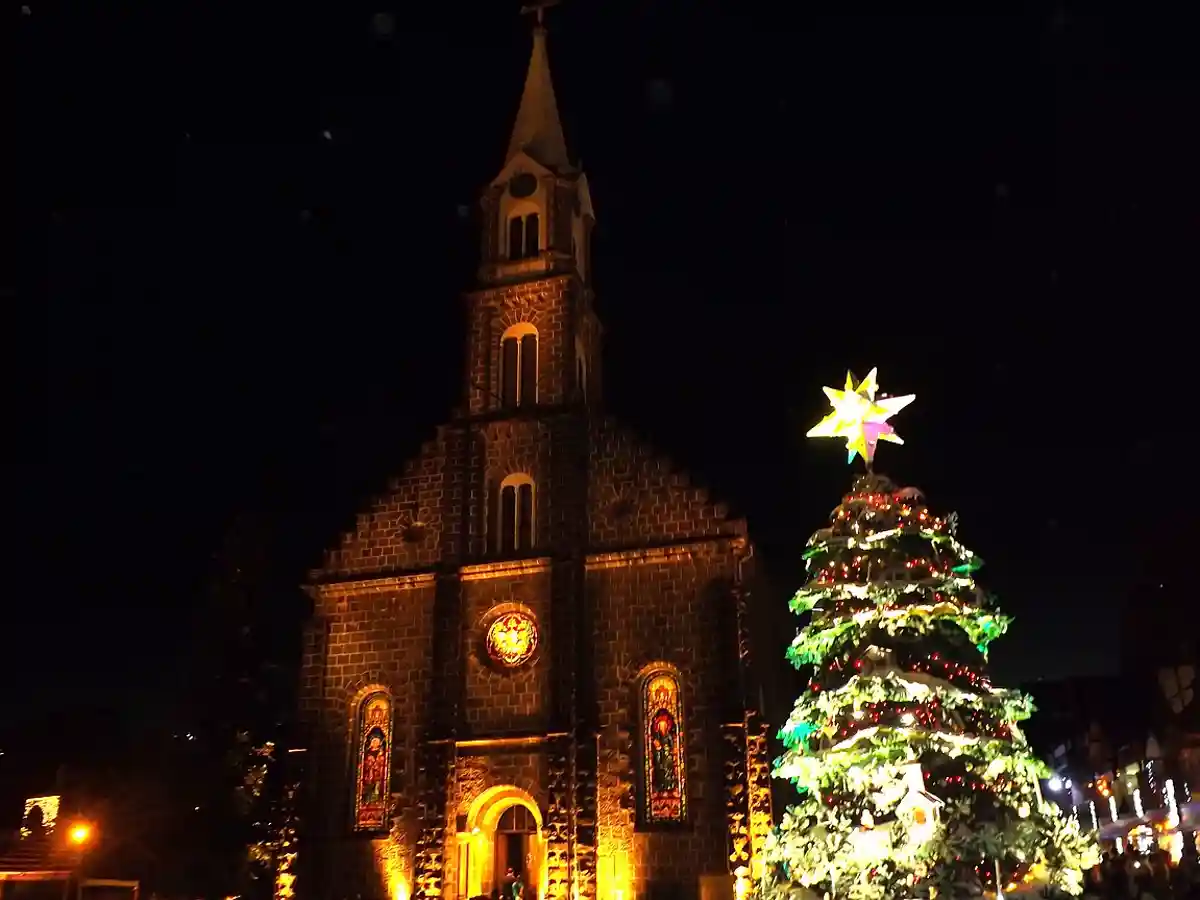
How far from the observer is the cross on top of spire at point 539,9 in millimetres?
39406

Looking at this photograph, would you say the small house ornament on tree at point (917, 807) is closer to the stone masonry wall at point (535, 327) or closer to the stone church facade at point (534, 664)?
the stone church facade at point (534, 664)

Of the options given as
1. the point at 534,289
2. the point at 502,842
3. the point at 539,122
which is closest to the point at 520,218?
the point at 534,289

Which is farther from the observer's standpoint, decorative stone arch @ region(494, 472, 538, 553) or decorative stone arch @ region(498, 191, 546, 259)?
decorative stone arch @ region(498, 191, 546, 259)

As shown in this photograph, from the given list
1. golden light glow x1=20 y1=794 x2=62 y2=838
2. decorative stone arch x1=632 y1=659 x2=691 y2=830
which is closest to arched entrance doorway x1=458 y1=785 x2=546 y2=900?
decorative stone arch x1=632 y1=659 x2=691 y2=830

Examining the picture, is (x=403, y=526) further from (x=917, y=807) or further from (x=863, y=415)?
(x=917, y=807)

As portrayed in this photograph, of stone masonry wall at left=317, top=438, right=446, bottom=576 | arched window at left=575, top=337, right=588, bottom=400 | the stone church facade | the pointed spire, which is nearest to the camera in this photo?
the stone church facade

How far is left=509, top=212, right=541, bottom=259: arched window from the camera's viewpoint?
34.3m

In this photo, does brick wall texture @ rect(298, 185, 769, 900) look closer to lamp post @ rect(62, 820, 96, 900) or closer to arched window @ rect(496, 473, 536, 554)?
arched window @ rect(496, 473, 536, 554)

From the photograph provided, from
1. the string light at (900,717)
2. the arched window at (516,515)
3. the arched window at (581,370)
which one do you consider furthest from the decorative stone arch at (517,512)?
the string light at (900,717)

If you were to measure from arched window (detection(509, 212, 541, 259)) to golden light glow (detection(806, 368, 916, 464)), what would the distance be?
47.9 ft

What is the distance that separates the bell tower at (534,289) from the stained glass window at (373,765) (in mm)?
8607

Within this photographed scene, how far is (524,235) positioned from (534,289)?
223 centimetres

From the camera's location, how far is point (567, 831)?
2702cm

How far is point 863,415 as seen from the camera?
21703mm
